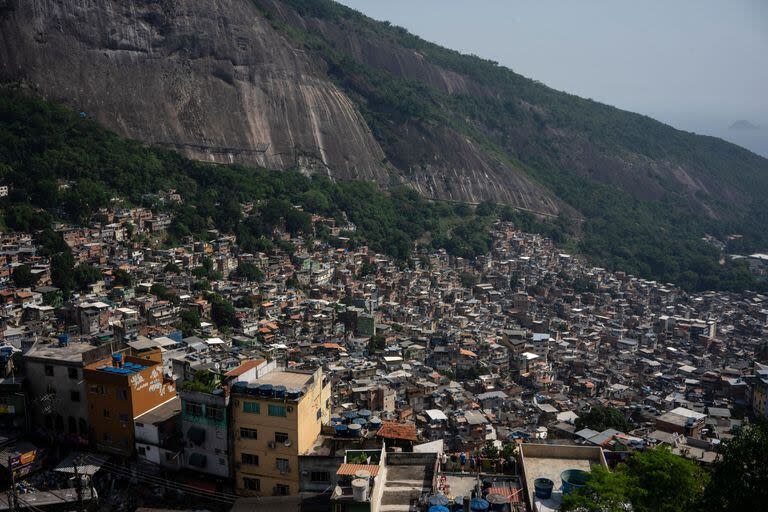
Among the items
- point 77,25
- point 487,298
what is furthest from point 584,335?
point 77,25

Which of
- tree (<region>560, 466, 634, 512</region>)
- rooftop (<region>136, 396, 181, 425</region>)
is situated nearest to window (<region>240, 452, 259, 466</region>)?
rooftop (<region>136, 396, 181, 425</region>)

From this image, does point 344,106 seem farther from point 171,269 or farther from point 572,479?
point 572,479

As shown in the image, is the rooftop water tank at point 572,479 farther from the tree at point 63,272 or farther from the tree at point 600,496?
the tree at point 63,272

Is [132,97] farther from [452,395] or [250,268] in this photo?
[452,395]

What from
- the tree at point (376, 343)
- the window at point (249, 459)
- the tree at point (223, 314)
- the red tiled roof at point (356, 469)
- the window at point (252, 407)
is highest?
the window at point (252, 407)

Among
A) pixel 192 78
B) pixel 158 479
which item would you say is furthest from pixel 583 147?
pixel 158 479

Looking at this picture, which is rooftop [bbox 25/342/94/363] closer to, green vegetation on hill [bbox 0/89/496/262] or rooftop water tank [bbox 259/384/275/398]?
rooftop water tank [bbox 259/384/275/398]

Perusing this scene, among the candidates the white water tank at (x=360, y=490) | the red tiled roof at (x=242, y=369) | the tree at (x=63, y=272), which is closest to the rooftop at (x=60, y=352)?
the red tiled roof at (x=242, y=369)
